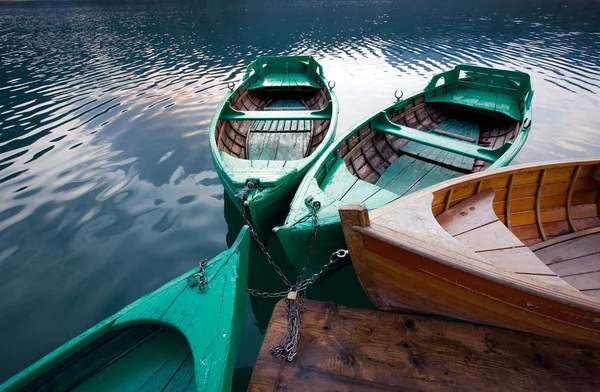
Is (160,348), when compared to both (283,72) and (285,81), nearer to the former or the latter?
(285,81)

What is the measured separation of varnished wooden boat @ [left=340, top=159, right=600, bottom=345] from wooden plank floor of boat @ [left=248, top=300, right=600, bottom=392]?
299 millimetres

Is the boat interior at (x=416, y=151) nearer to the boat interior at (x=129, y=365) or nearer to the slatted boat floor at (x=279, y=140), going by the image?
the slatted boat floor at (x=279, y=140)

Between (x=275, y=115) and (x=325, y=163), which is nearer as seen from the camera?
(x=325, y=163)

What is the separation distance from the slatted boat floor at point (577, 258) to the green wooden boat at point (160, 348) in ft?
13.8

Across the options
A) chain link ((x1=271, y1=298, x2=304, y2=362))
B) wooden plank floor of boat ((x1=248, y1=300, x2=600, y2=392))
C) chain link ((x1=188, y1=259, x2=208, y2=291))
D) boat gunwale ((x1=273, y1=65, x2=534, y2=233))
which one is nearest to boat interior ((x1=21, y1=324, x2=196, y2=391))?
chain link ((x1=188, y1=259, x2=208, y2=291))

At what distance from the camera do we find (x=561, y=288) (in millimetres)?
2623

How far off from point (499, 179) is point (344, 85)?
39.6ft

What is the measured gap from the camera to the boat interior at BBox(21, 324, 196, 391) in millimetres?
2541

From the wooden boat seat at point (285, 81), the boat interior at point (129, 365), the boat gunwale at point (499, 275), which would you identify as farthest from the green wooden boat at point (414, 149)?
the wooden boat seat at point (285, 81)

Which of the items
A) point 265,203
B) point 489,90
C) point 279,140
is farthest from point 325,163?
point 489,90

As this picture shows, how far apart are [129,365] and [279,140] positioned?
5.45 meters

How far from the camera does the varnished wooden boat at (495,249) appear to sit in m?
2.70

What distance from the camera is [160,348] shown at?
286cm

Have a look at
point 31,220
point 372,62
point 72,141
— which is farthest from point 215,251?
point 372,62
